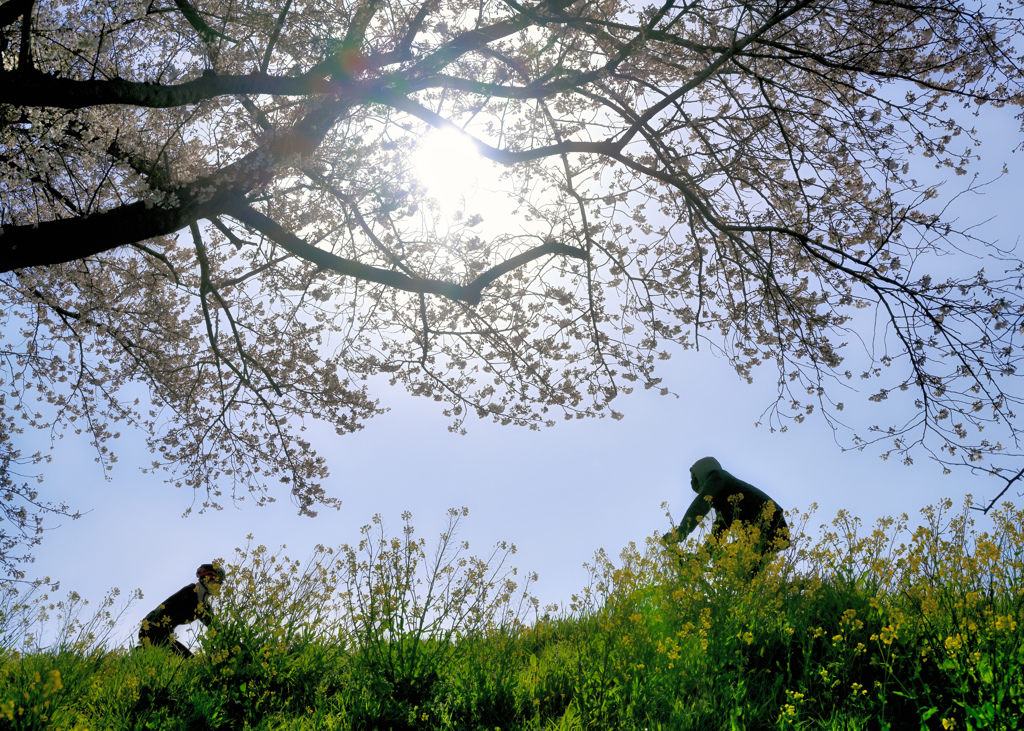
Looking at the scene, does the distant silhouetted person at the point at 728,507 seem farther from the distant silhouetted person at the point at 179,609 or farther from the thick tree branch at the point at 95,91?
the thick tree branch at the point at 95,91

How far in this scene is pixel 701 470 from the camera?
7.36m

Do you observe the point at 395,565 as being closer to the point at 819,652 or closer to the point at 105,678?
the point at 105,678

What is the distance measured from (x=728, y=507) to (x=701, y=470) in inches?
26.3

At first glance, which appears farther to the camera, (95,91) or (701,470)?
(701,470)

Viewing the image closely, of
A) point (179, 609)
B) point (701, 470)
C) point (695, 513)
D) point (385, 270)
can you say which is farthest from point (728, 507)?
point (179, 609)

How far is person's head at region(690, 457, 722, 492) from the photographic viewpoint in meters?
7.22

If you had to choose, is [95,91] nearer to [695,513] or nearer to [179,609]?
[179,609]

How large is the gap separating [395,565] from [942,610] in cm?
401

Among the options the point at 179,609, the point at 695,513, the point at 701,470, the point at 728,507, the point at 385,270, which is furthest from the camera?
the point at 701,470

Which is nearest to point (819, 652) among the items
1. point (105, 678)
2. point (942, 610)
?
point (942, 610)

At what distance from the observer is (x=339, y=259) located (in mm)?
5961

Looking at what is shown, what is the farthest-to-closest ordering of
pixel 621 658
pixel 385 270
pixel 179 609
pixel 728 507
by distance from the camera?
pixel 179 609 → pixel 728 507 → pixel 385 270 → pixel 621 658

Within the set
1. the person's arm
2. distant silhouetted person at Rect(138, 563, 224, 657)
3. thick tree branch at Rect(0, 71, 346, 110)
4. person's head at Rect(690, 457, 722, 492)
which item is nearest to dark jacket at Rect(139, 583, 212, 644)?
distant silhouetted person at Rect(138, 563, 224, 657)

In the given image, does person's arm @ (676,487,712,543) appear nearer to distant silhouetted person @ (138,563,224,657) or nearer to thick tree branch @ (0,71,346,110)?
distant silhouetted person @ (138,563,224,657)
